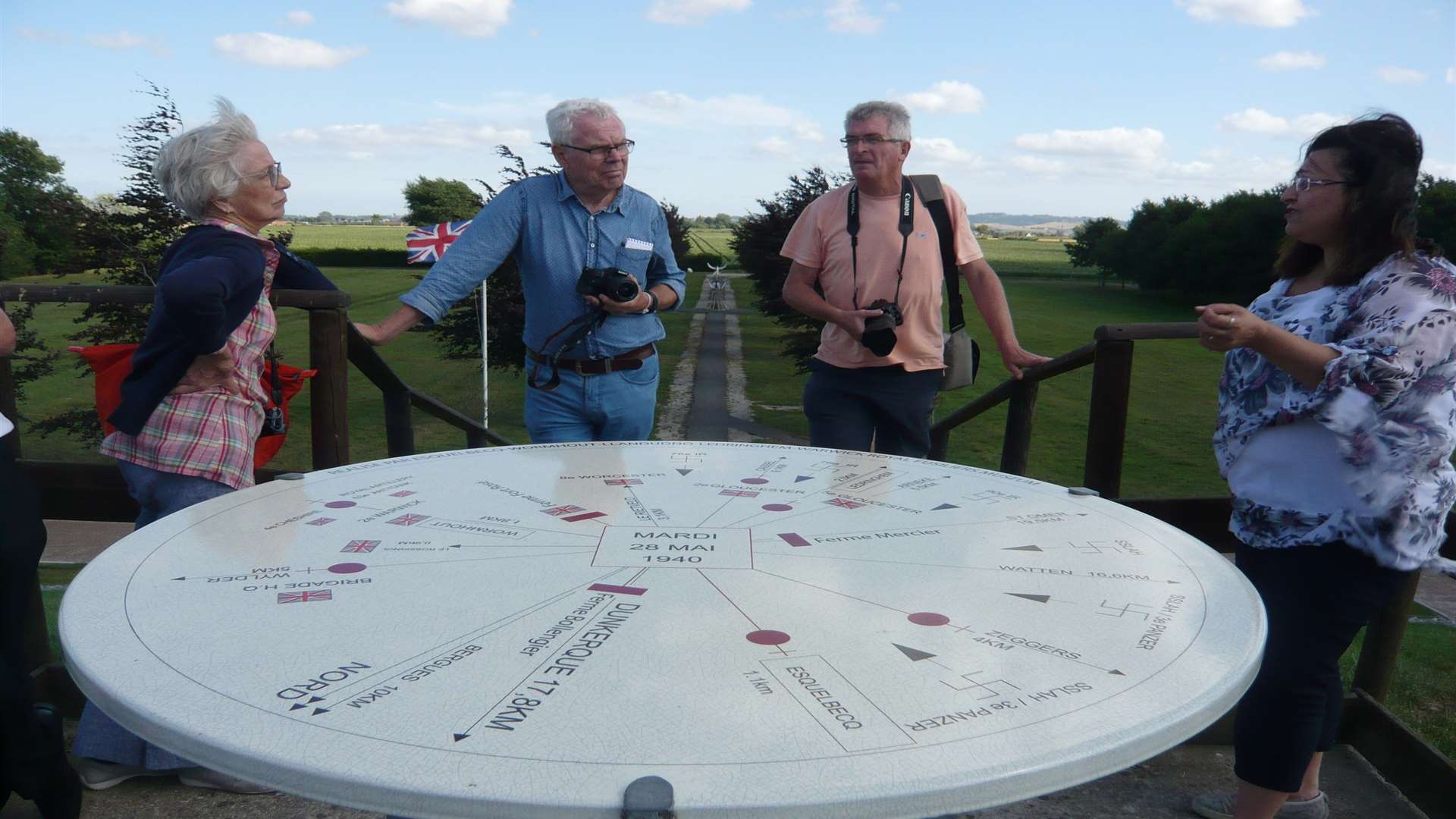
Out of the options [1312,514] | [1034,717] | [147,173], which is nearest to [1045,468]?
[147,173]

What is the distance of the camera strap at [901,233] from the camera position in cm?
377

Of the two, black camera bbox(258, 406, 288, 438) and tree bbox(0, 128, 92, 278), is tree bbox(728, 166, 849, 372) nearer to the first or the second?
tree bbox(0, 128, 92, 278)

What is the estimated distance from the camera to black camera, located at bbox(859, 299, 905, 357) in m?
3.63

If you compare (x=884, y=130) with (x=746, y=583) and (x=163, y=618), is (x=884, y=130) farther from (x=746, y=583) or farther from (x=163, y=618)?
(x=163, y=618)

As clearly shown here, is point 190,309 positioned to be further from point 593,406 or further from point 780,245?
point 780,245

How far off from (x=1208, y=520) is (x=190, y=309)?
352cm

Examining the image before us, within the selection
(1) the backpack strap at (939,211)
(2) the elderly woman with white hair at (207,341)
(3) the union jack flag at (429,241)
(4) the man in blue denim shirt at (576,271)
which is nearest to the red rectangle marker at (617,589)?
(2) the elderly woman with white hair at (207,341)

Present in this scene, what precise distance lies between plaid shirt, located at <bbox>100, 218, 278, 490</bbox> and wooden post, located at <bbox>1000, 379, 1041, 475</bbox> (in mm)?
2756

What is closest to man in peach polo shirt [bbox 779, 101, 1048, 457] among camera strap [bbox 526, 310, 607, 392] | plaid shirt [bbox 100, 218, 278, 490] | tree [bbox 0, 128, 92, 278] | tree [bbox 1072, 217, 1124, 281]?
camera strap [bbox 526, 310, 607, 392]

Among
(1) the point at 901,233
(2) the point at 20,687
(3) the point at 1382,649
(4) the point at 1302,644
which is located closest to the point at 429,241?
(1) the point at 901,233

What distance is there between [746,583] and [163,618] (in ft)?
3.33

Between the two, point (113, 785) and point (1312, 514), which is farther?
point (113, 785)

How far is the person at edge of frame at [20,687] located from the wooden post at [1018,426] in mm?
3236

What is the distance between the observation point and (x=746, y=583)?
1.97 m
